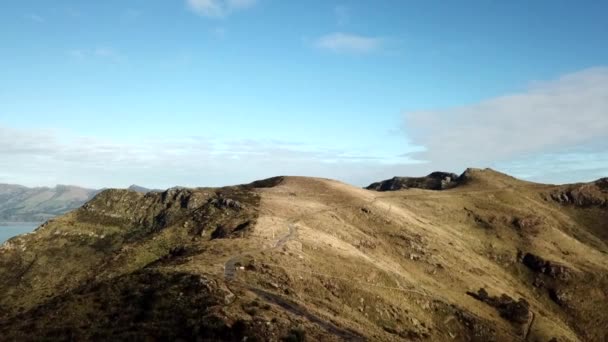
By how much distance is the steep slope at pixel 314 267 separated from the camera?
132 ft

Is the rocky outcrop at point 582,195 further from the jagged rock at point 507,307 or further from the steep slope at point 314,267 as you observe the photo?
the jagged rock at point 507,307

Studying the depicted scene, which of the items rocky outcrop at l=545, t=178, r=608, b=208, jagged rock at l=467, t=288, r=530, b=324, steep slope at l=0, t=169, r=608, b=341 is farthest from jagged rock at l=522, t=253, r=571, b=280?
rocky outcrop at l=545, t=178, r=608, b=208

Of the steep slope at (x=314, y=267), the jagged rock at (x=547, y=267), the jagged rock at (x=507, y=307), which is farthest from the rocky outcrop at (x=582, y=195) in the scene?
the jagged rock at (x=507, y=307)

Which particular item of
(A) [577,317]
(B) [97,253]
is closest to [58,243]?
(B) [97,253]

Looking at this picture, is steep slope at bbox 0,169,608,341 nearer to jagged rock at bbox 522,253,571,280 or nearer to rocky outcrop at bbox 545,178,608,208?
jagged rock at bbox 522,253,571,280

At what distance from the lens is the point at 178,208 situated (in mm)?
122062

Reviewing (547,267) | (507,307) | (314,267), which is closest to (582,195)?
(547,267)

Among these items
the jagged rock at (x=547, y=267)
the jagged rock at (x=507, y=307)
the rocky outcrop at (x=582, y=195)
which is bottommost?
the jagged rock at (x=507, y=307)

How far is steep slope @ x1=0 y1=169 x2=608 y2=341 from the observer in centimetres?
4019

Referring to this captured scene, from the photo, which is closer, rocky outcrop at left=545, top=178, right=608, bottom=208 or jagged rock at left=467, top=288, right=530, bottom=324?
jagged rock at left=467, top=288, right=530, bottom=324

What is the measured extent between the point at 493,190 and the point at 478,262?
2765 inches

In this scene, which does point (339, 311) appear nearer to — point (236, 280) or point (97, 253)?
point (236, 280)

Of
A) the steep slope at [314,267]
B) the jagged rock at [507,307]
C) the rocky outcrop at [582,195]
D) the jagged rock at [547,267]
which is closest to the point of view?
the steep slope at [314,267]

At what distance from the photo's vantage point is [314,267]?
61125 millimetres
